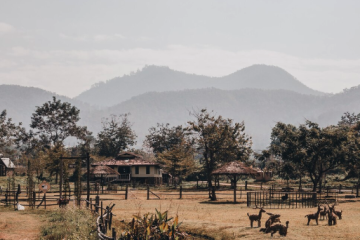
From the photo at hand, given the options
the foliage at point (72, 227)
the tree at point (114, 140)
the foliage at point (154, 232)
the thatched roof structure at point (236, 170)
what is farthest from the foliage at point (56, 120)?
the foliage at point (154, 232)

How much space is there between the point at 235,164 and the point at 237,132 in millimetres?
37347

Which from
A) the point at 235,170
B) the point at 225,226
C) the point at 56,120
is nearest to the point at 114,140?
the point at 56,120

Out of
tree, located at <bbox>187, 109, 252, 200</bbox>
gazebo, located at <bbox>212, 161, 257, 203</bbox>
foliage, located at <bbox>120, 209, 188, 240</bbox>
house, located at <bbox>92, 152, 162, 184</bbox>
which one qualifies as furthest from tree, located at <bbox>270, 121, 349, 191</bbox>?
house, located at <bbox>92, 152, 162, 184</bbox>

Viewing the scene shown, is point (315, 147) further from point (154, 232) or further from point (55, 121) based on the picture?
point (55, 121)

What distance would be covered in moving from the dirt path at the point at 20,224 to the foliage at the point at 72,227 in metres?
0.70

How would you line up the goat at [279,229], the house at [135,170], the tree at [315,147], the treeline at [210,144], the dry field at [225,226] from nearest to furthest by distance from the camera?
1. the goat at [279,229]
2. the dry field at [225,226]
3. the tree at [315,147]
4. the treeline at [210,144]
5. the house at [135,170]

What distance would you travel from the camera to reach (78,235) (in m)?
19.7

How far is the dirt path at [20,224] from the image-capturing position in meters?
22.9

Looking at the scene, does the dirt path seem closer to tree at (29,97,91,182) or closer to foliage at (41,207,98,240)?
foliage at (41,207,98,240)

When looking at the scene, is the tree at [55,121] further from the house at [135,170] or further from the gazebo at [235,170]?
the gazebo at [235,170]

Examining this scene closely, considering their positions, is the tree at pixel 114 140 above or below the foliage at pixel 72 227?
above

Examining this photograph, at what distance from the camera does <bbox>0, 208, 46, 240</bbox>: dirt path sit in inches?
901

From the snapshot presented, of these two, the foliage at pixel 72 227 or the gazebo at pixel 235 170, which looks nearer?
the foliage at pixel 72 227

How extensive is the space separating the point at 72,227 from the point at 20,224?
229 inches
